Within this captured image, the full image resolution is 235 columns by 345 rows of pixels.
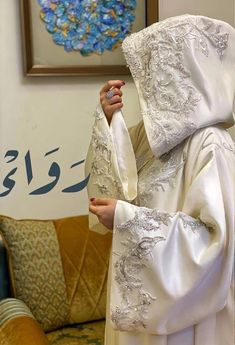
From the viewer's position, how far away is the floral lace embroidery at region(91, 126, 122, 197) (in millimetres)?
1233

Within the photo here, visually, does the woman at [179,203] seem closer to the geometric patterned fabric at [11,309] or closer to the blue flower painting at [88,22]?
the geometric patterned fabric at [11,309]

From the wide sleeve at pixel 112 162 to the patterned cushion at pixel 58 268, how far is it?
481mm

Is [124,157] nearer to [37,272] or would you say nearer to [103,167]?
[103,167]

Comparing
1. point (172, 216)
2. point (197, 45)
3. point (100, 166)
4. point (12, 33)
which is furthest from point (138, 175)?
point (12, 33)

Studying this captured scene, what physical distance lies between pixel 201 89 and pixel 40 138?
3.09 feet

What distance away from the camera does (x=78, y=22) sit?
71.5 inches

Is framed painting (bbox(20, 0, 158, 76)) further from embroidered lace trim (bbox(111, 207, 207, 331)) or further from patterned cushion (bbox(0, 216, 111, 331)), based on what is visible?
embroidered lace trim (bbox(111, 207, 207, 331))

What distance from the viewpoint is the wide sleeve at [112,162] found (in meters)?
1.21

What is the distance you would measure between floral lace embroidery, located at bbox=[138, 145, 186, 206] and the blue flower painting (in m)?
0.83

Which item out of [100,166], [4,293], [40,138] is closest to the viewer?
[100,166]

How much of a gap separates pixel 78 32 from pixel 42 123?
15.1 inches

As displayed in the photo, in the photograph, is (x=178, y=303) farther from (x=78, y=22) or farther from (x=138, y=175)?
(x=78, y=22)

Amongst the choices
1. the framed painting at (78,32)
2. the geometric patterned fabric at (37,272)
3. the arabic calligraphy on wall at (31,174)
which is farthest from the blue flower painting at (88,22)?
Answer: the geometric patterned fabric at (37,272)

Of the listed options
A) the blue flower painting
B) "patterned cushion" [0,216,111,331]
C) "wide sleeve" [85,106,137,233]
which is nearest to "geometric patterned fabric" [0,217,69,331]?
"patterned cushion" [0,216,111,331]
